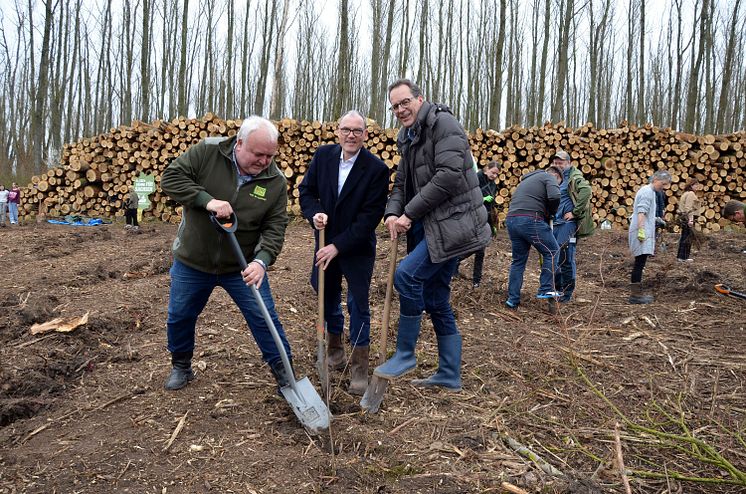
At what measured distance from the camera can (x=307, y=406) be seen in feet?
10.1

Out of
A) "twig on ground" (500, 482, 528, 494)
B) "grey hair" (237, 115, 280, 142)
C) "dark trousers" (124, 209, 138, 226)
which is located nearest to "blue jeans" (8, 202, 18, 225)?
"dark trousers" (124, 209, 138, 226)

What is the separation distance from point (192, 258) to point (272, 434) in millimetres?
1099

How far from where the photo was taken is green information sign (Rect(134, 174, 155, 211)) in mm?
13453

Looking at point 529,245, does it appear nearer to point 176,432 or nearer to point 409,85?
point 409,85

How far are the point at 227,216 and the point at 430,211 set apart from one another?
1171 millimetres

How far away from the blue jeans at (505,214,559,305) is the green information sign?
10.3m

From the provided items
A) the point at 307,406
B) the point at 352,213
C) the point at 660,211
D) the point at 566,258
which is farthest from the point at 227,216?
the point at 660,211

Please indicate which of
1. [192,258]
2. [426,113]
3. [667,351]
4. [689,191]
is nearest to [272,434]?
[192,258]

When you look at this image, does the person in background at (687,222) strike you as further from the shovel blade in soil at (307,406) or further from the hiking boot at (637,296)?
the shovel blade in soil at (307,406)

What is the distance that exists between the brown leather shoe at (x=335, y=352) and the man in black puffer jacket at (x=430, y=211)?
625 millimetres

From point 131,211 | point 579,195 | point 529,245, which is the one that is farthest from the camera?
point 131,211

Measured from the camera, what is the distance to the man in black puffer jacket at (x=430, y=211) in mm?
3195

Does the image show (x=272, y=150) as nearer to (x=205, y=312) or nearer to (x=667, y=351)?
(x=205, y=312)

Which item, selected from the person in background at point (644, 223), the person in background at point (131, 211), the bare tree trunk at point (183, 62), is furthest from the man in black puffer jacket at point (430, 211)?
the bare tree trunk at point (183, 62)
